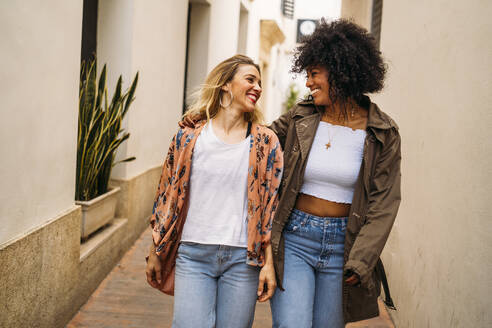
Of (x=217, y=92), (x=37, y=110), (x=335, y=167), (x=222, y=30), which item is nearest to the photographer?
(x=335, y=167)

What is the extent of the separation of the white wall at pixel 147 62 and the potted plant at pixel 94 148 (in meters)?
0.68

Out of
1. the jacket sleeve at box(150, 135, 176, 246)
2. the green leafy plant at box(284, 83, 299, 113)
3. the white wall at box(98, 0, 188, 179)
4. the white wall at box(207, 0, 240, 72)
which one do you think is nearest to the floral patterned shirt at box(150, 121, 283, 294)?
the jacket sleeve at box(150, 135, 176, 246)

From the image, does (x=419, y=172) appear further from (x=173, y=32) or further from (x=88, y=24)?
(x=173, y=32)

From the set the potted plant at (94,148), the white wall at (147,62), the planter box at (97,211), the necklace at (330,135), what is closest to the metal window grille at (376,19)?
the white wall at (147,62)

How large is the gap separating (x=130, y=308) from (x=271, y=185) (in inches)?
91.4

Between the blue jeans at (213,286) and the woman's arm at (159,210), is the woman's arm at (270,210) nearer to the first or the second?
the blue jeans at (213,286)

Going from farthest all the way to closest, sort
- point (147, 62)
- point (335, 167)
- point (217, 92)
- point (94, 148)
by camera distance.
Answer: point (147, 62)
point (94, 148)
point (217, 92)
point (335, 167)

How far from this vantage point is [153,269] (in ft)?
8.21

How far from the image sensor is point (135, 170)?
19.2ft

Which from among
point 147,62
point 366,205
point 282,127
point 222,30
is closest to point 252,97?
point 282,127

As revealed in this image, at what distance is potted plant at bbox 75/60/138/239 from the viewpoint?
4273mm

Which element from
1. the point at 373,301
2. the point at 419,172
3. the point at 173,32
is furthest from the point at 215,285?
the point at 173,32

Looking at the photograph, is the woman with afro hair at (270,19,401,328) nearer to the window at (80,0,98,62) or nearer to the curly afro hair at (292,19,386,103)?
the curly afro hair at (292,19,386,103)

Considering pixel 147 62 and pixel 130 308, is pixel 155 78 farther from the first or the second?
pixel 130 308
